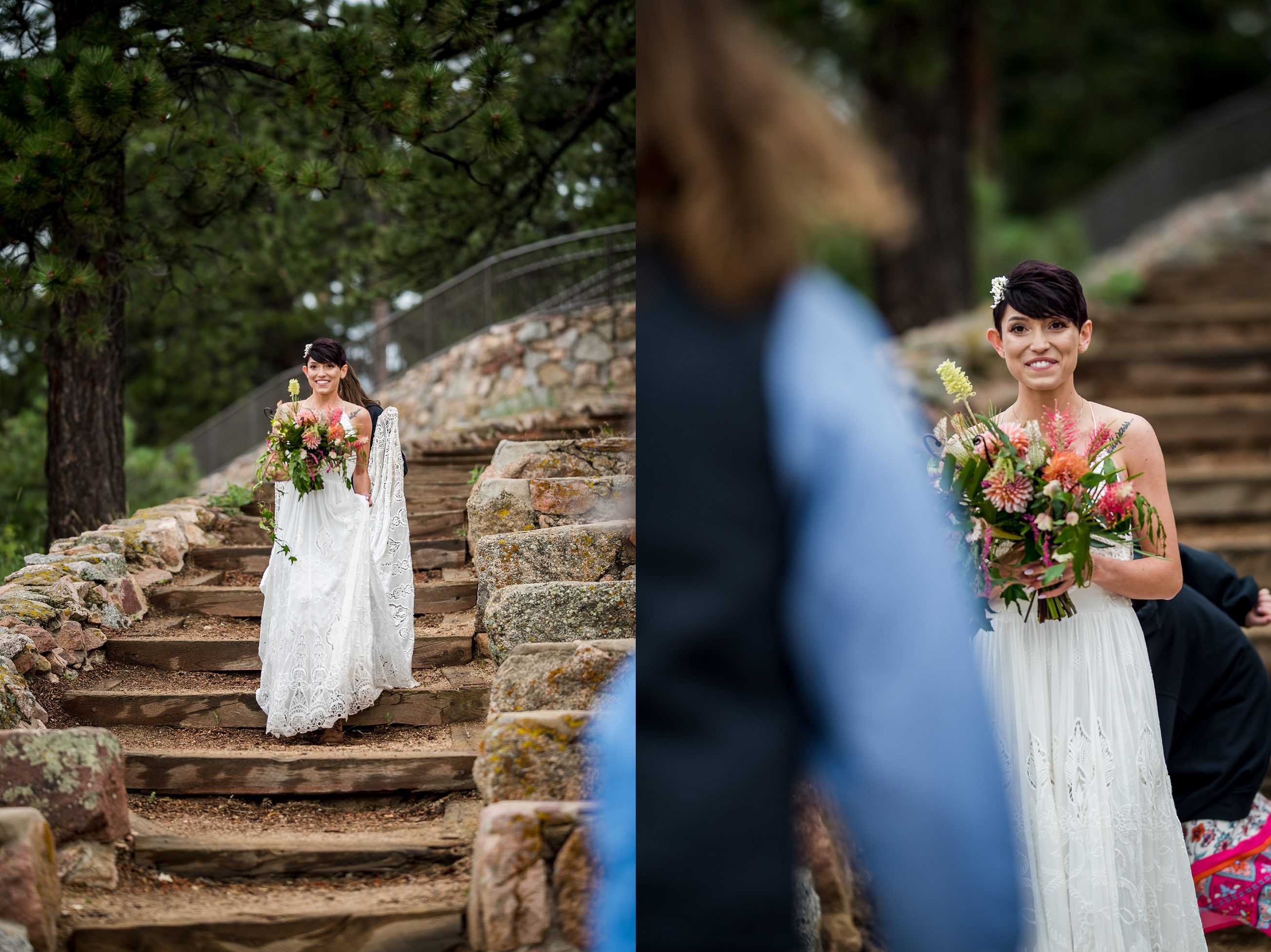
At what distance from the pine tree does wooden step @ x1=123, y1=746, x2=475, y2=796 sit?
0.62 metres

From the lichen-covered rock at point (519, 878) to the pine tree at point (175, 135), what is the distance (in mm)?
1084

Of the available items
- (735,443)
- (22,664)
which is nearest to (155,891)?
(22,664)

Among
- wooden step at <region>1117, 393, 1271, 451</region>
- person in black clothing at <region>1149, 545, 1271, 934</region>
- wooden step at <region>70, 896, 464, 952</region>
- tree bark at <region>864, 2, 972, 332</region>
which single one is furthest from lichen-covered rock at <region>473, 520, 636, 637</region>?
tree bark at <region>864, 2, 972, 332</region>

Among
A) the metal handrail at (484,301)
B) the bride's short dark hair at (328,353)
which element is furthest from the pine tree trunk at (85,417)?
the bride's short dark hair at (328,353)

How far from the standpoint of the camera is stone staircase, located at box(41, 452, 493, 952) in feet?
4.58

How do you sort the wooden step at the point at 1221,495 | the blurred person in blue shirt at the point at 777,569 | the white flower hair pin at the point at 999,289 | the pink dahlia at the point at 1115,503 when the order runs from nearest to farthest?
the blurred person in blue shirt at the point at 777,569 < the pink dahlia at the point at 1115,503 < the white flower hair pin at the point at 999,289 < the wooden step at the point at 1221,495

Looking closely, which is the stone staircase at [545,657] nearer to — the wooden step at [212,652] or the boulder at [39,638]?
the wooden step at [212,652]

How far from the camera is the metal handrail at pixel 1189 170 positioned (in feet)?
43.7

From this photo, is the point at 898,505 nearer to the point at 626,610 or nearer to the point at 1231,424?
the point at 626,610

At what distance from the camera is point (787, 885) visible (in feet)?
2.54

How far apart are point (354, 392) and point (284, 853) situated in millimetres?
766

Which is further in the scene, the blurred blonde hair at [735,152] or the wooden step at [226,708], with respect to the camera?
the wooden step at [226,708]

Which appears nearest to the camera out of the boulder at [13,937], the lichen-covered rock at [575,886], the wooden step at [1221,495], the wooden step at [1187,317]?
the boulder at [13,937]

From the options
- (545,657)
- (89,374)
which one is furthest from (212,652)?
(89,374)
